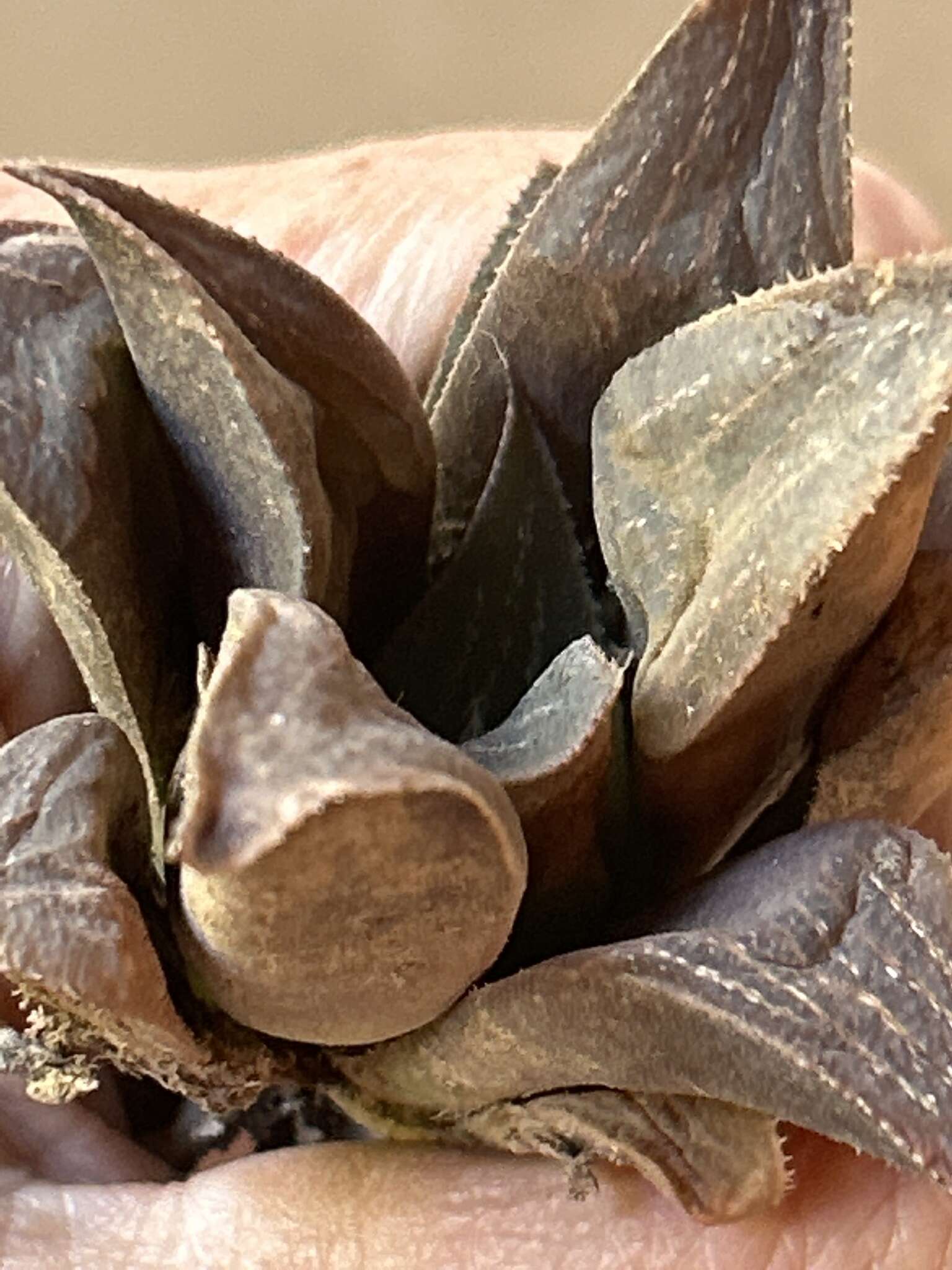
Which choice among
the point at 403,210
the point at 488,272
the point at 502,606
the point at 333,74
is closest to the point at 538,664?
the point at 502,606

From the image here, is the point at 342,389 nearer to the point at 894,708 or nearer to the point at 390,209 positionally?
the point at 894,708

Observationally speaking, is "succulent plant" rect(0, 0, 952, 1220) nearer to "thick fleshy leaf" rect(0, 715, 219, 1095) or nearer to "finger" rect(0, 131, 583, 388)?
"thick fleshy leaf" rect(0, 715, 219, 1095)

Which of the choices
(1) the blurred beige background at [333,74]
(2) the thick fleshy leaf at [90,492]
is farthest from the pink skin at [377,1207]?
(1) the blurred beige background at [333,74]

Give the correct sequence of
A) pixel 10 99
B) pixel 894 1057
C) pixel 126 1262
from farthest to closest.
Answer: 1. pixel 10 99
2. pixel 126 1262
3. pixel 894 1057

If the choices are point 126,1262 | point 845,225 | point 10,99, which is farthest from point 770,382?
point 10,99

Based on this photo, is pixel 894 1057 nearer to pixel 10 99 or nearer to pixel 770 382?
pixel 770 382

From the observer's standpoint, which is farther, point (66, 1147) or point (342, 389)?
point (66, 1147)

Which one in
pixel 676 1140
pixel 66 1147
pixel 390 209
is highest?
pixel 390 209
